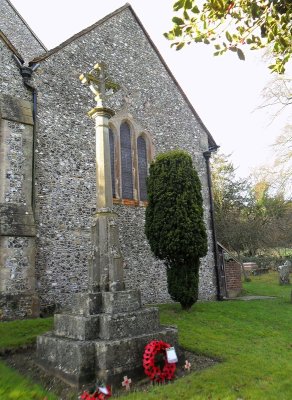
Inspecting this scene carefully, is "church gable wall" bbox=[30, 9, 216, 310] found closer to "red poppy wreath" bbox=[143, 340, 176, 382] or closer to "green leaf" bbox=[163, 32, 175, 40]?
"red poppy wreath" bbox=[143, 340, 176, 382]

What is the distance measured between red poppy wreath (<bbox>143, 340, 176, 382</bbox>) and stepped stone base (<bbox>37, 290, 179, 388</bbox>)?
175 mm

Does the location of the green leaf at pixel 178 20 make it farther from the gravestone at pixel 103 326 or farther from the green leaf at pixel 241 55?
the gravestone at pixel 103 326

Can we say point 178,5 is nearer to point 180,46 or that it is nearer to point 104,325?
point 180,46

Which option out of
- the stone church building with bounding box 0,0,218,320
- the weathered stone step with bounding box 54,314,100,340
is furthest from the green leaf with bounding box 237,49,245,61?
the stone church building with bounding box 0,0,218,320

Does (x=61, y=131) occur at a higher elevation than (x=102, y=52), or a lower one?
lower

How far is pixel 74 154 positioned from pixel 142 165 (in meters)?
3.26

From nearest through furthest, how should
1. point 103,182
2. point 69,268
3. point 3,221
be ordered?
point 103,182 → point 3,221 → point 69,268

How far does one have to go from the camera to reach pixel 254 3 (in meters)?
3.75

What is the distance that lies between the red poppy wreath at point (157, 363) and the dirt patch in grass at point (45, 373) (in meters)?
0.18

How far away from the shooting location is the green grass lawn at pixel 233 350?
4.74 m

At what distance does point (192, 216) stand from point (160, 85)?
7.38 metres

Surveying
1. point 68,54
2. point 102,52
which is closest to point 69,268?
point 68,54

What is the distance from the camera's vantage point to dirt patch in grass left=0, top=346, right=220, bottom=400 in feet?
16.5

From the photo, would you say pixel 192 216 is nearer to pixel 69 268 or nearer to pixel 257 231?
pixel 69 268
